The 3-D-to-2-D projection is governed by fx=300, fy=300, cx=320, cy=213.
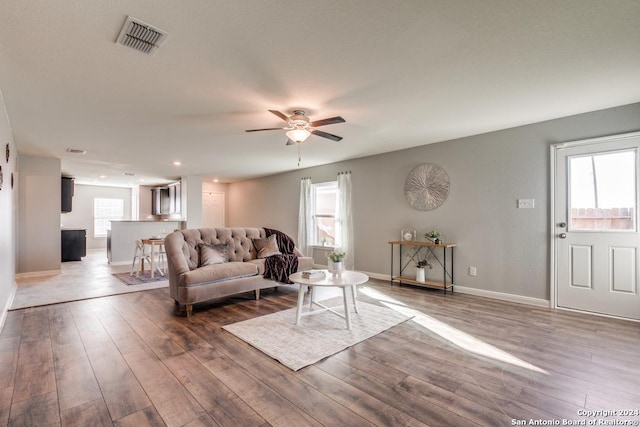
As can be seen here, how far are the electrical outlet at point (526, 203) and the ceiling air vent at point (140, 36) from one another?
4334mm

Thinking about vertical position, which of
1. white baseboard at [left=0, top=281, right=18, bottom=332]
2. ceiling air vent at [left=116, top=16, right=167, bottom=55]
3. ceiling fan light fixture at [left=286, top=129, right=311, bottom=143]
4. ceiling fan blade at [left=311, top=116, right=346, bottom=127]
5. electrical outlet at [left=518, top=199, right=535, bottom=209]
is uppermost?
ceiling air vent at [left=116, top=16, right=167, bottom=55]

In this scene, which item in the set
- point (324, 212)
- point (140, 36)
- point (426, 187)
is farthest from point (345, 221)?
point (140, 36)

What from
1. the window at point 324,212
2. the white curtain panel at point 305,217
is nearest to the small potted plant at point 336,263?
the window at point 324,212

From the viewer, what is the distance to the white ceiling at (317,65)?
178 centimetres

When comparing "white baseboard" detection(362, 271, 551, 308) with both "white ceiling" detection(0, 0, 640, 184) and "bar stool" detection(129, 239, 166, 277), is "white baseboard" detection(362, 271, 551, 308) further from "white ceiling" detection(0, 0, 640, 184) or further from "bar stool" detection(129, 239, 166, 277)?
"bar stool" detection(129, 239, 166, 277)

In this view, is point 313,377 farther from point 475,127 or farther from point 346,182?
point 346,182

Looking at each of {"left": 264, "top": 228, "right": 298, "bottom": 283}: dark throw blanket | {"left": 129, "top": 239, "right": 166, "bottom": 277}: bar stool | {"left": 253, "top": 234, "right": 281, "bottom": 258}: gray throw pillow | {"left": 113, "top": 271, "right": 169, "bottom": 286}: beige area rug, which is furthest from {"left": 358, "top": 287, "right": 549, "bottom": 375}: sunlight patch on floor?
{"left": 129, "top": 239, "right": 166, "bottom": 277}: bar stool

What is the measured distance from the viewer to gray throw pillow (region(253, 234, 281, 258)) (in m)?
4.66

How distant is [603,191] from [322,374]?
3.76 m

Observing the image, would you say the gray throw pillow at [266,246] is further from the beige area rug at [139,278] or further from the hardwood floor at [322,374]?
the beige area rug at [139,278]

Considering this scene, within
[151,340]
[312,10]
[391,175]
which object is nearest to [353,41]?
[312,10]

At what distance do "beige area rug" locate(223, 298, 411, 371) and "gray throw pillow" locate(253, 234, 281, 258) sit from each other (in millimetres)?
1207

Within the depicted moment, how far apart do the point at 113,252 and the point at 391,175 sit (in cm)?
669

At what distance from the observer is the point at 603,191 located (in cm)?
344
